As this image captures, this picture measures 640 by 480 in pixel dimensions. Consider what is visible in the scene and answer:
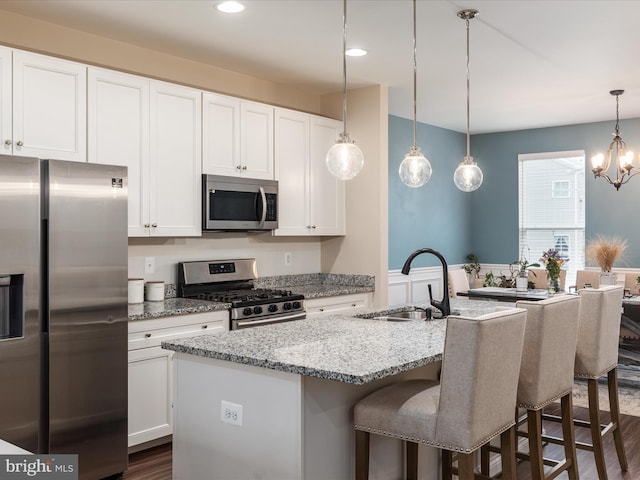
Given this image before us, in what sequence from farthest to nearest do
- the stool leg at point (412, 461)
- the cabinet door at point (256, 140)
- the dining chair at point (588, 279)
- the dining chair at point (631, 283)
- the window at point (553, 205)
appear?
the window at point (553, 205) < the dining chair at point (588, 279) < the dining chair at point (631, 283) < the cabinet door at point (256, 140) < the stool leg at point (412, 461)

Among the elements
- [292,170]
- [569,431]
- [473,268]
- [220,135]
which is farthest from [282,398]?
[473,268]

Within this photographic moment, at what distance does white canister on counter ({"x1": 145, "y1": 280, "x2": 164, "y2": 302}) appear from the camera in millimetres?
4145

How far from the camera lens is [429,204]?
23.8 feet

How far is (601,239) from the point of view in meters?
7.01

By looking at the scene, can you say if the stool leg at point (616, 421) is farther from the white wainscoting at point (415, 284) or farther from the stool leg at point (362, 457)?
the white wainscoting at point (415, 284)

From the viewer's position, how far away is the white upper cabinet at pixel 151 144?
369 centimetres

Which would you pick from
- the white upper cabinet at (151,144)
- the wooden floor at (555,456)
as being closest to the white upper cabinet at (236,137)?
the white upper cabinet at (151,144)

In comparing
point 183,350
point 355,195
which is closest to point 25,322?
point 183,350

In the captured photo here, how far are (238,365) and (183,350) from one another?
0.28 m

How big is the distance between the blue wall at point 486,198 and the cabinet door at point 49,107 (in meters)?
3.67

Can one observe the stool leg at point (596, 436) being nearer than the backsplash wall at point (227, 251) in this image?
Yes

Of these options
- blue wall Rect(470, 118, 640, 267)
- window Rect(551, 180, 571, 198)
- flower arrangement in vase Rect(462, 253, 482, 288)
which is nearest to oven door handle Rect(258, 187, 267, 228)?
flower arrangement in vase Rect(462, 253, 482, 288)

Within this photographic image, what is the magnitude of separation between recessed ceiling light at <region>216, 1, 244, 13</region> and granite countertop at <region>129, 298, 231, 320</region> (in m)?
1.82

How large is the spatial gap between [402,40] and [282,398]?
2.81 m
